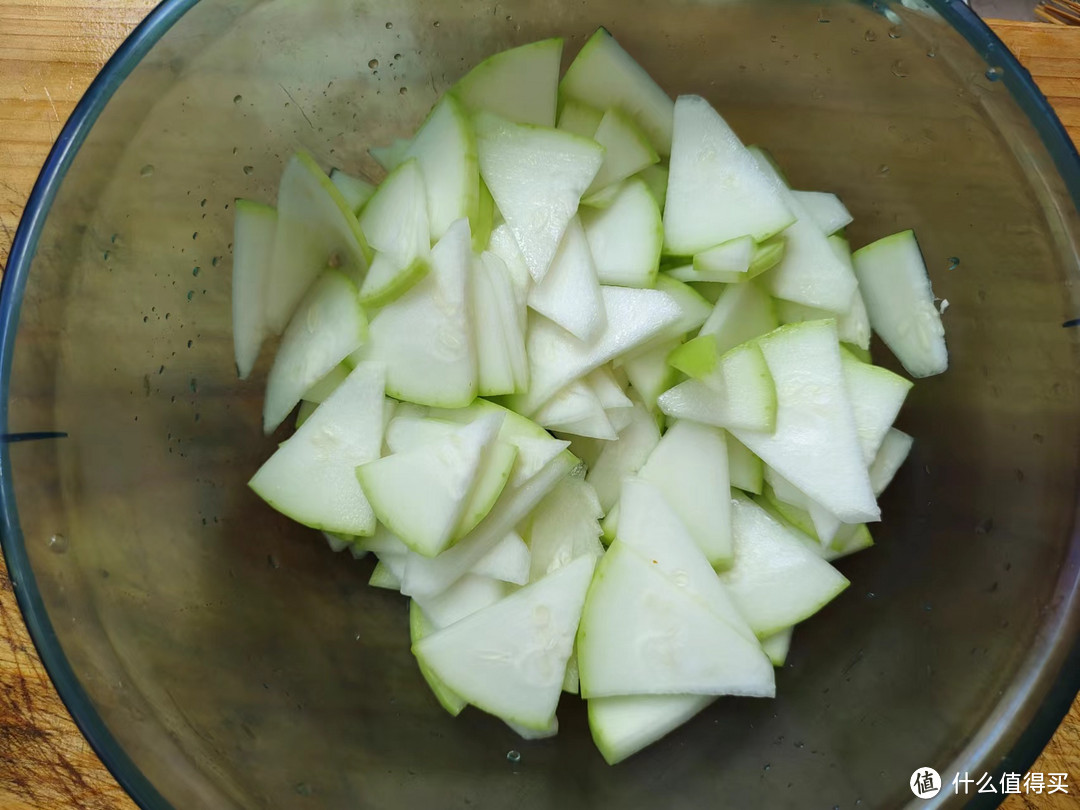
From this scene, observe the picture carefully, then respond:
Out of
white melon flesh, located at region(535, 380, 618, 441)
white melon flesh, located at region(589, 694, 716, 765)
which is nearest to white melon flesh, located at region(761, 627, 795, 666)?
white melon flesh, located at region(589, 694, 716, 765)

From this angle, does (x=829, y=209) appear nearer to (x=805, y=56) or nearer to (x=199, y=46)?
(x=805, y=56)

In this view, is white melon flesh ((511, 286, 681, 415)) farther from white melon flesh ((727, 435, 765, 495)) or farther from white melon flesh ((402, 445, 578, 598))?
white melon flesh ((727, 435, 765, 495))

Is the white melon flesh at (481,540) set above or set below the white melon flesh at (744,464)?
below

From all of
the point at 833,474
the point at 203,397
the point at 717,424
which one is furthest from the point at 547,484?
the point at 203,397

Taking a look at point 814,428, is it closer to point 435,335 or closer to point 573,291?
point 573,291

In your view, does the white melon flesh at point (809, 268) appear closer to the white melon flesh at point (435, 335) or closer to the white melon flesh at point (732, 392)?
the white melon flesh at point (732, 392)

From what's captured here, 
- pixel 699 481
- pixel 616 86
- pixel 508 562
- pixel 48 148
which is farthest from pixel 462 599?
pixel 48 148

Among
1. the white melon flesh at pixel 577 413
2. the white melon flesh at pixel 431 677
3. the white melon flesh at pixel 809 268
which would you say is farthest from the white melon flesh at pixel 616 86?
the white melon flesh at pixel 431 677

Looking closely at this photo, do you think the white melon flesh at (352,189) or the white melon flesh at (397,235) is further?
the white melon flesh at (352,189)
